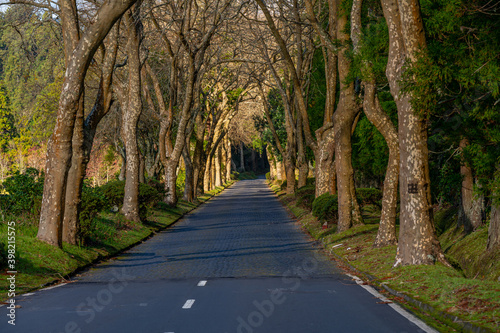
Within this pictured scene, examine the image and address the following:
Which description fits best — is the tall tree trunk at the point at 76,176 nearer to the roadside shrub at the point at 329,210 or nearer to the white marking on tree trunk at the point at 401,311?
the white marking on tree trunk at the point at 401,311

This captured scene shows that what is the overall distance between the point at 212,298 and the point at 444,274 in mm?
4421

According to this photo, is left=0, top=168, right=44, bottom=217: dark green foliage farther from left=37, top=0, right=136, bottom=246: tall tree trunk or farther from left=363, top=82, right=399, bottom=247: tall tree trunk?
left=363, top=82, right=399, bottom=247: tall tree trunk

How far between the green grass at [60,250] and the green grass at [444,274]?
21.7 ft

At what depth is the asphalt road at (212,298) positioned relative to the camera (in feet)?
28.4

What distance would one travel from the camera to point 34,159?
74938 mm

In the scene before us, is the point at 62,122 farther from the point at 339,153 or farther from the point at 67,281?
the point at 339,153

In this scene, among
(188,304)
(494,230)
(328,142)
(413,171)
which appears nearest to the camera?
(188,304)

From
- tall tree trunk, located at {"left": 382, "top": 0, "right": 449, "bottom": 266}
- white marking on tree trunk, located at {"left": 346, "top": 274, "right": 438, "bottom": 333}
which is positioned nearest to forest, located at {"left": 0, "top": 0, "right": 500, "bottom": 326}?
tall tree trunk, located at {"left": 382, "top": 0, "right": 449, "bottom": 266}

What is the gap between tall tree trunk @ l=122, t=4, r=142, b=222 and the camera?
92.4ft

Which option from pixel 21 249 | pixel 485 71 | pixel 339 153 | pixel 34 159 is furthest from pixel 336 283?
pixel 34 159

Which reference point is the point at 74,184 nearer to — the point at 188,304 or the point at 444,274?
the point at 188,304

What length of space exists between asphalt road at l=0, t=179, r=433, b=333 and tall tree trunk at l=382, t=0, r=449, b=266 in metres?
1.58

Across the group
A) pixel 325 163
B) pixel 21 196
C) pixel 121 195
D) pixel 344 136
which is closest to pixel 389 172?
pixel 344 136

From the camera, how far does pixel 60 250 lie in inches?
658
